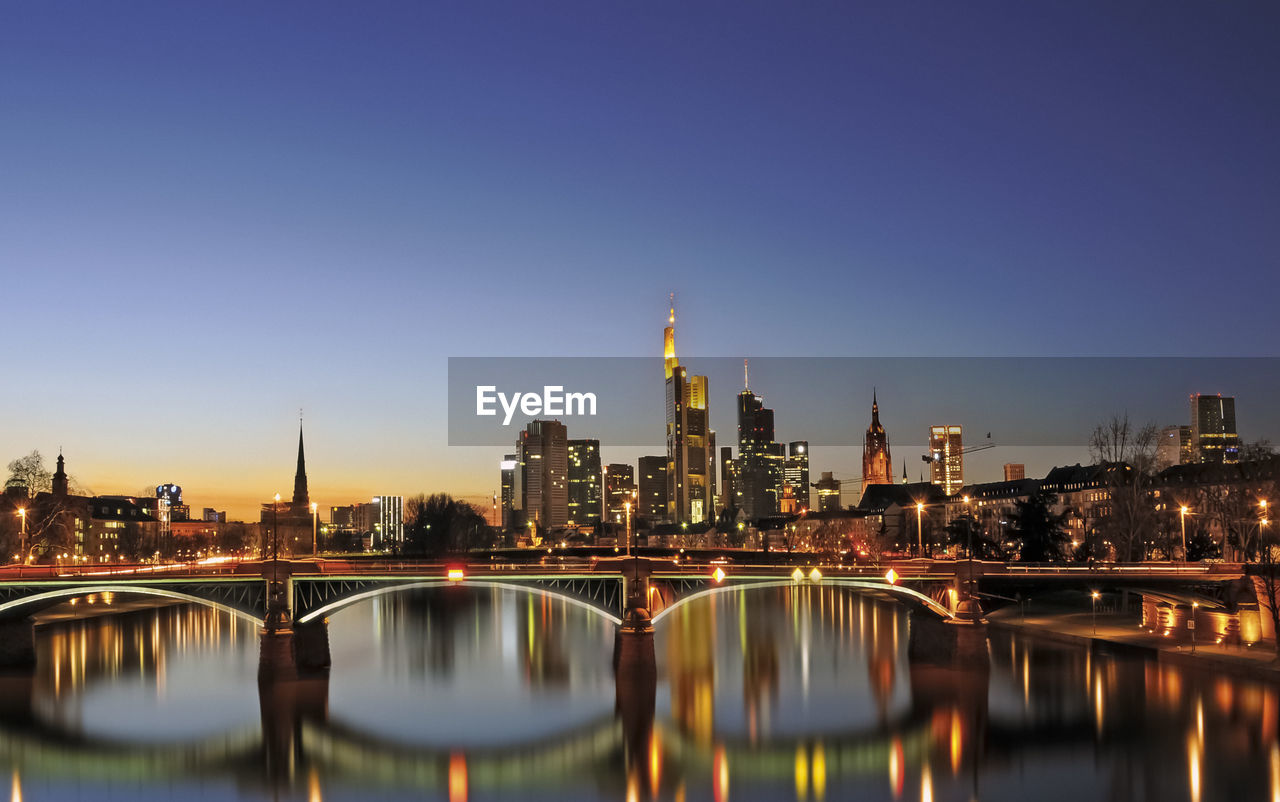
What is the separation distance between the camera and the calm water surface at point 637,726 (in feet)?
162

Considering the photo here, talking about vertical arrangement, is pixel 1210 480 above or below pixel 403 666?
above

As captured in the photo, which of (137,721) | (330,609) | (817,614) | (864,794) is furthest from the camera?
(817,614)

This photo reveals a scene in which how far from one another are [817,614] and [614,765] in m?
82.7

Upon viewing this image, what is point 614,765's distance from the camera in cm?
5266

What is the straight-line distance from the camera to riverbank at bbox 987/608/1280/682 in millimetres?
68562

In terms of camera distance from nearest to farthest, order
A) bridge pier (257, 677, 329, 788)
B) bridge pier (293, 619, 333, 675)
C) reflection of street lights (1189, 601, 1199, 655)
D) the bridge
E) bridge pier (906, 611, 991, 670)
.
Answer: bridge pier (257, 677, 329, 788)
the bridge
bridge pier (293, 619, 333, 675)
bridge pier (906, 611, 991, 670)
reflection of street lights (1189, 601, 1199, 655)

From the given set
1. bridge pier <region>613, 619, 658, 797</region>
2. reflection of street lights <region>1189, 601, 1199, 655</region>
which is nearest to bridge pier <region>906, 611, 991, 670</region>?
reflection of street lights <region>1189, 601, 1199, 655</region>

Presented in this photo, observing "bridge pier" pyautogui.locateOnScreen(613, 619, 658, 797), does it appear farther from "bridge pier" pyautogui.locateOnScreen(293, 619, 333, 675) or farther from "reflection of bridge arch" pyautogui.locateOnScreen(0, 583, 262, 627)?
"reflection of bridge arch" pyautogui.locateOnScreen(0, 583, 262, 627)

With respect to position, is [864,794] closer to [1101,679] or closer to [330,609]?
[1101,679]

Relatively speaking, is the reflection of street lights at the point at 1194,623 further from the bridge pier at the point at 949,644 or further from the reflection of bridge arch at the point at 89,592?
the reflection of bridge arch at the point at 89,592

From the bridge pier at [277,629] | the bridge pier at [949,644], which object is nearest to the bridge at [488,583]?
the bridge pier at [277,629]

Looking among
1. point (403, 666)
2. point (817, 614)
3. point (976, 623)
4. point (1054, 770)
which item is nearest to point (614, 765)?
point (1054, 770)

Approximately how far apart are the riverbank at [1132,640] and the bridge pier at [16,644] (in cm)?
7424

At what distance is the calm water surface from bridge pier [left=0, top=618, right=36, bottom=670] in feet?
6.38
